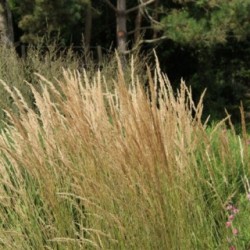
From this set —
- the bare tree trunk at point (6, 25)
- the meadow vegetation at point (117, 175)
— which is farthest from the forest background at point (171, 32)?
the meadow vegetation at point (117, 175)

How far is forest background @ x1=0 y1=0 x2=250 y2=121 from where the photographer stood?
13062 mm

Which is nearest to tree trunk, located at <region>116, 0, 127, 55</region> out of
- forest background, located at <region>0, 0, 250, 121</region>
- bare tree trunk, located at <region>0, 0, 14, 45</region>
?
forest background, located at <region>0, 0, 250, 121</region>

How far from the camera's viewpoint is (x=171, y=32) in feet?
44.2

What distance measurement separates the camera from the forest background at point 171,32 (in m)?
13.1

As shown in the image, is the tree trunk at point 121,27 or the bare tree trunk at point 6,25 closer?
the bare tree trunk at point 6,25

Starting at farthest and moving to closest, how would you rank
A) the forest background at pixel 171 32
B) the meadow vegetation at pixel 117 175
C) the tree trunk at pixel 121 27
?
the tree trunk at pixel 121 27
the forest background at pixel 171 32
the meadow vegetation at pixel 117 175

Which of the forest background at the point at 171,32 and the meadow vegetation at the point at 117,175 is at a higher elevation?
the meadow vegetation at the point at 117,175

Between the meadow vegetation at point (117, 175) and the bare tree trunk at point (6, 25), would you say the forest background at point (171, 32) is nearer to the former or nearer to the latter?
the bare tree trunk at point (6, 25)

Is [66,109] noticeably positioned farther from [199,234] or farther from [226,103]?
[226,103]

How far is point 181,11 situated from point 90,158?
38.2ft

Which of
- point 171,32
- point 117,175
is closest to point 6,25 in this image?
point 171,32

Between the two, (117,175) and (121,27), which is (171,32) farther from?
(117,175)

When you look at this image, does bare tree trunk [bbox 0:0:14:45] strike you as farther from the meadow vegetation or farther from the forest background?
the meadow vegetation

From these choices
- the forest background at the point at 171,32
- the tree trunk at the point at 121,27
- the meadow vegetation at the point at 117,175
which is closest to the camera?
the meadow vegetation at the point at 117,175
